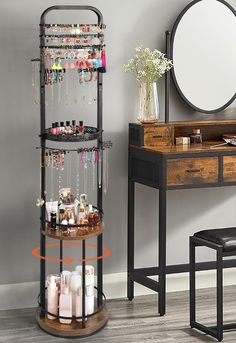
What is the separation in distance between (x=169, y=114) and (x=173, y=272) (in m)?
0.96

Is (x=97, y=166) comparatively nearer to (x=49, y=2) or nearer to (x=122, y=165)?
(x=122, y=165)

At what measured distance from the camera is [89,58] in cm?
418

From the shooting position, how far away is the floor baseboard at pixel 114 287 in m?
4.57

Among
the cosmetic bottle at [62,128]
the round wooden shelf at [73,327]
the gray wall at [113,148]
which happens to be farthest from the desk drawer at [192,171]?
the round wooden shelf at [73,327]

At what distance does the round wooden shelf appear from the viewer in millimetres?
4125

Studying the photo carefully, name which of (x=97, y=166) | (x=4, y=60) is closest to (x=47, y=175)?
(x=97, y=166)

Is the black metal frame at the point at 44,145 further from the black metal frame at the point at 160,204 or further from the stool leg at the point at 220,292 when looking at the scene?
the stool leg at the point at 220,292

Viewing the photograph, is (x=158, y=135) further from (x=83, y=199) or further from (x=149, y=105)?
(x=83, y=199)

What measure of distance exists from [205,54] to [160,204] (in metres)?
1.04

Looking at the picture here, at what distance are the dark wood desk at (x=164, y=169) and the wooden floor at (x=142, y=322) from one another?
0.36 feet

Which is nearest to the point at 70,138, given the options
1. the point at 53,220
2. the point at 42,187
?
the point at 42,187

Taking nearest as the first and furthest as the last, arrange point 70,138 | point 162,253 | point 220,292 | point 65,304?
point 220,292 → point 70,138 → point 65,304 → point 162,253

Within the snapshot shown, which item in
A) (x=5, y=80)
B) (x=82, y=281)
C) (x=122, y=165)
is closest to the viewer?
(x=82, y=281)

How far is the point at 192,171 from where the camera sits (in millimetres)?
4387
